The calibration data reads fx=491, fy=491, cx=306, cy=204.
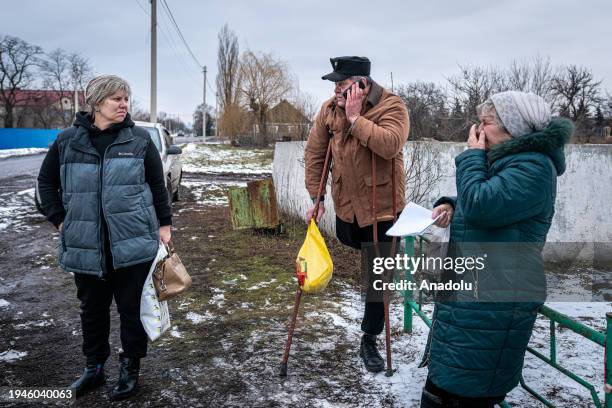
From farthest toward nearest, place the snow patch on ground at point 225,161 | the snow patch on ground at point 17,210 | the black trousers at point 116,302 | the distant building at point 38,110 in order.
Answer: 1. the distant building at point 38,110
2. the snow patch on ground at point 225,161
3. the snow patch on ground at point 17,210
4. the black trousers at point 116,302

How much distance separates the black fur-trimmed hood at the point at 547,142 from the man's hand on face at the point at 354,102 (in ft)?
3.61

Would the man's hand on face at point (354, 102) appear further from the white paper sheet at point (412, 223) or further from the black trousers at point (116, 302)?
the black trousers at point (116, 302)

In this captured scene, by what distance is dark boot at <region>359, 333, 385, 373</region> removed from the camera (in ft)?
10.1

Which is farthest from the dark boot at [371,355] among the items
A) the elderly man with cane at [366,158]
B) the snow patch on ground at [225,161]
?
the snow patch on ground at [225,161]

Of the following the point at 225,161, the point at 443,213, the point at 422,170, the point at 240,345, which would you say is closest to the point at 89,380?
the point at 240,345

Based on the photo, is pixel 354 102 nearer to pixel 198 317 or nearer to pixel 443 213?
pixel 443 213

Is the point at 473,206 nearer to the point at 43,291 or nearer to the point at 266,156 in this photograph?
the point at 43,291

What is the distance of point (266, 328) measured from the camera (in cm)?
382

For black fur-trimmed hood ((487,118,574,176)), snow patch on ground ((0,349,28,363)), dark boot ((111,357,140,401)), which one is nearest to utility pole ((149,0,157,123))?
snow patch on ground ((0,349,28,363))

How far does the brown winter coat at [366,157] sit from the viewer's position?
9.35ft

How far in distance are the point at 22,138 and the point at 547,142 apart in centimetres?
4348

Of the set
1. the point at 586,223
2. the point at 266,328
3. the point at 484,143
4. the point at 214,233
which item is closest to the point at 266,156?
the point at 214,233

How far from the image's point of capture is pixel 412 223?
2287 mm

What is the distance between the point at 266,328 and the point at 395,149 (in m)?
1.83
